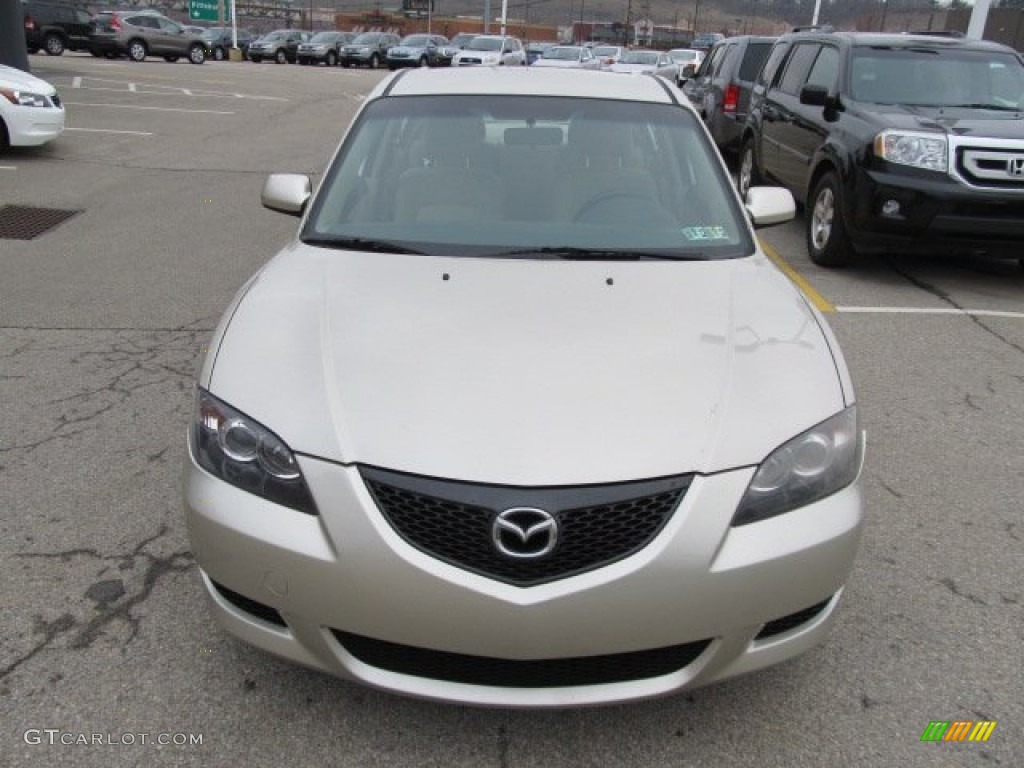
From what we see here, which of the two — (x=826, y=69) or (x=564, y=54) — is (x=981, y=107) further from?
(x=564, y=54)

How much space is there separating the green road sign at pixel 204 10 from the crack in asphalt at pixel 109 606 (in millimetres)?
51567

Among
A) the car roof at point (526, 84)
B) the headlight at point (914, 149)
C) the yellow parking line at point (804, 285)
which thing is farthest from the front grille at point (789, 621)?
the headlight at point (914, 149)

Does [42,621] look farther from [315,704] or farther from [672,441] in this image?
[672,441]

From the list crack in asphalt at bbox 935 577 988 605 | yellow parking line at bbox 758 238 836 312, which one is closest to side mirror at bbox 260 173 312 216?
crack in asphalt at bbox 935 577 988 605

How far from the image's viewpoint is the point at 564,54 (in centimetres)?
2922

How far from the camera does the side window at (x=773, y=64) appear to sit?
9.65 m

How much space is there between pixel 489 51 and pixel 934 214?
2657 cm

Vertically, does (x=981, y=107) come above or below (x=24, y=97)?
above

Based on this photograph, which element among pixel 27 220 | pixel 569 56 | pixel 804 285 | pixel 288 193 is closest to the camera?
pixel 288 193

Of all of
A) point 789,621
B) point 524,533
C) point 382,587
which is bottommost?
point 789,621

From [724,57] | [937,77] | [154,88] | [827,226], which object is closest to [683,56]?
[154,88]

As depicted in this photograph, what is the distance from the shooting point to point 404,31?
7319cm

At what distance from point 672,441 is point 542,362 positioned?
462 mm

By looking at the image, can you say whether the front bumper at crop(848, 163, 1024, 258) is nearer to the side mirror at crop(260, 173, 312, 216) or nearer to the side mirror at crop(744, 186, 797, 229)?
the side mirror at crop(744, 186, 797, 229)
